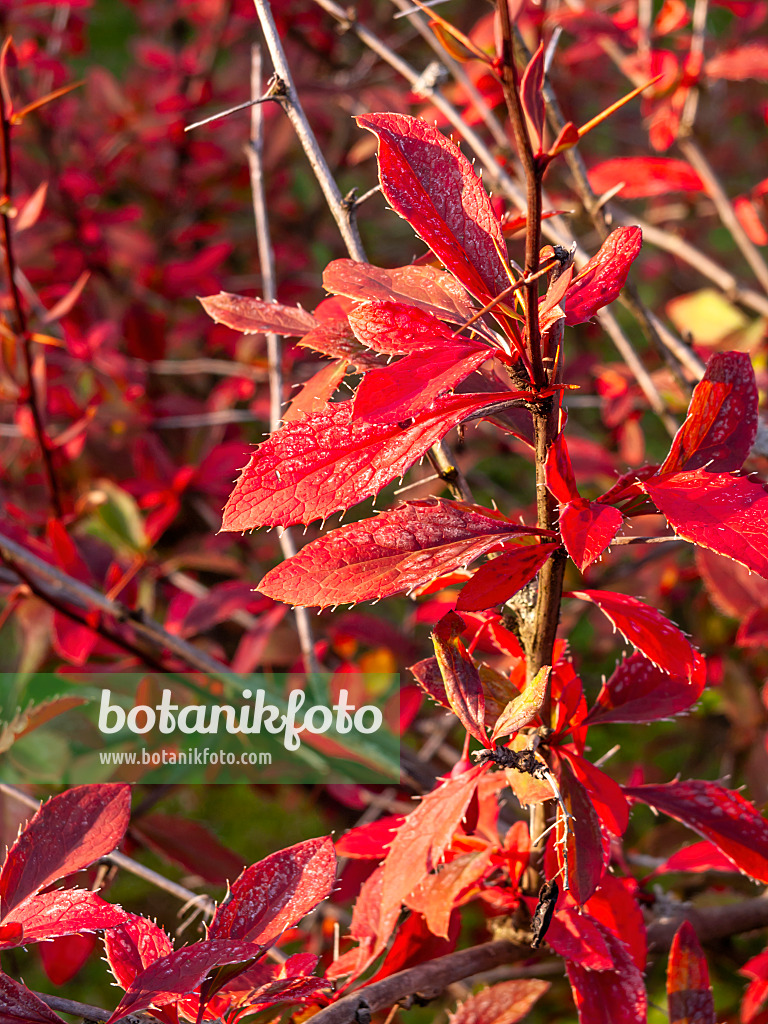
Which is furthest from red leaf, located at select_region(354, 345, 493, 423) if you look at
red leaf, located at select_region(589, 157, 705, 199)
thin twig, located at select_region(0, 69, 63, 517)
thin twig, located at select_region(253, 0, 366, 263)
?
red leaf, located at select_region(589, 157, 705, 199)

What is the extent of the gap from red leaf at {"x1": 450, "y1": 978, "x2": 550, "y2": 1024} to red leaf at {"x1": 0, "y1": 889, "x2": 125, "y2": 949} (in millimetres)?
298

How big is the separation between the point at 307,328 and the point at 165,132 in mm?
1414

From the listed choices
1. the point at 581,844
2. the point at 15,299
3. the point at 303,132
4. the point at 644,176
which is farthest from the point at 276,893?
the point at 644,176

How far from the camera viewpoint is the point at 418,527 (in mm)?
461

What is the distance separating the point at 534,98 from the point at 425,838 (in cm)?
40

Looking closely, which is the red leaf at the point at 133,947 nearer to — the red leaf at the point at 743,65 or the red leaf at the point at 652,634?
the red leaf at the point at 652,634

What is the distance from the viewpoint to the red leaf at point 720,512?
A: 413 mm

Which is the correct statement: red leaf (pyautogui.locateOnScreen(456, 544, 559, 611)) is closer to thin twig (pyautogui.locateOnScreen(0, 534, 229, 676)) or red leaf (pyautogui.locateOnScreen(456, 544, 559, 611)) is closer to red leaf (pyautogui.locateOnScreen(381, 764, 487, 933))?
red leaf (pyautogui.locateOnScreen(381, 764, 487, 933))

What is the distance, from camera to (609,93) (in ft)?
7.00

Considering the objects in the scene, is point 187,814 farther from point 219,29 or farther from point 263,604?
point 219,29

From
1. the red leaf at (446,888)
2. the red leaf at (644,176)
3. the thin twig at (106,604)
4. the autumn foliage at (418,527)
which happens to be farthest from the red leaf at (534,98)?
the red leaf at (644,176)

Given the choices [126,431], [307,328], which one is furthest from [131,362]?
[307,328]

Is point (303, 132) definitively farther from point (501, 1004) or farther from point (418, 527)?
point (501, 1004)

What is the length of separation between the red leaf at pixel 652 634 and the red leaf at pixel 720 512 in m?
0.07
